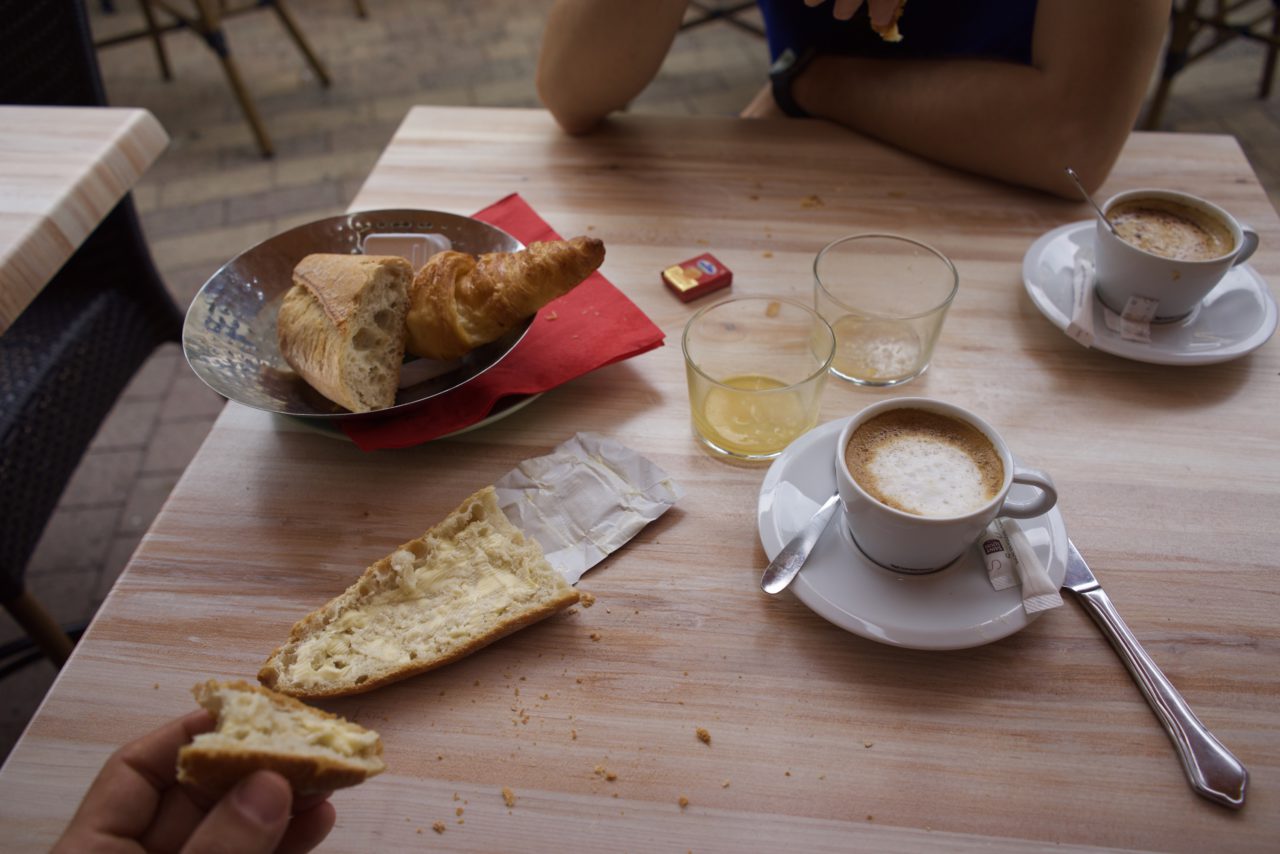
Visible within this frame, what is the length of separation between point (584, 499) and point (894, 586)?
0.32m

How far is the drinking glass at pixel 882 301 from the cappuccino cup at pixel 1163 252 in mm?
182

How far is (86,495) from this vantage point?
7.01ft

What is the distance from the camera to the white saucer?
1002 mm

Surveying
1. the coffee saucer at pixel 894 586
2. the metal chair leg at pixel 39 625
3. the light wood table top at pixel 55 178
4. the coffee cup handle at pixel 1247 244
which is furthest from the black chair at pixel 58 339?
the coffee cup handle at pixel 1247 244

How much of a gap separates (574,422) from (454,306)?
0.19 meters

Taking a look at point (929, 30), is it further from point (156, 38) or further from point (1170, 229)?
point (156, 38)

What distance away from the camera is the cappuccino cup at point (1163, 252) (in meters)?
0.98

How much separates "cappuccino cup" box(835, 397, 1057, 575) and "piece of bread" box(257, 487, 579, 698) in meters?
0.27

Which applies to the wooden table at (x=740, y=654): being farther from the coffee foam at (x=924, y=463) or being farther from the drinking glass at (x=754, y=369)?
the coffee foam at (x=924, y=463)

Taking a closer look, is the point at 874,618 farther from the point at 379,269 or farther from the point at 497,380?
the point at 379,269

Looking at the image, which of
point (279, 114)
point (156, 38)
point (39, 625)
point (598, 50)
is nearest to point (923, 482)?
point (598, 50)

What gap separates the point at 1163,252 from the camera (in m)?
1.01

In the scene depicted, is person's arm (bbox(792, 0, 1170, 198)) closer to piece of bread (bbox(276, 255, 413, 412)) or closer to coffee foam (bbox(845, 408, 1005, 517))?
coffee foam (bbox(845, 408, 1005, 517))

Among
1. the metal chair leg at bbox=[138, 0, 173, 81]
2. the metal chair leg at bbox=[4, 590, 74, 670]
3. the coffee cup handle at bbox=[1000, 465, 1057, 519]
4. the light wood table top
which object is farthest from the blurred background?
the coffee cup handle at bbox=[1000, 465, 1057, 519]
